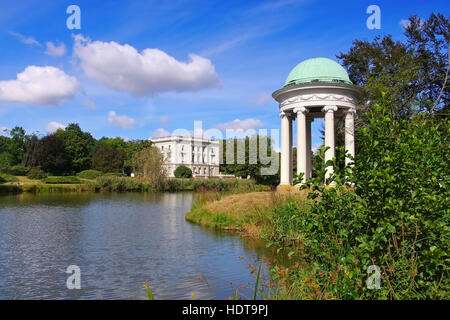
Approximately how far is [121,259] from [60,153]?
208 feet

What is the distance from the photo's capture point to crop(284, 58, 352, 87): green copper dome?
25328 mm

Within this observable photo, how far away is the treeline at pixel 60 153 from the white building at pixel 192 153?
1763 centimetres

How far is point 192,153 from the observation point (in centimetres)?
10931

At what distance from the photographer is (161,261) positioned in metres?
10.4

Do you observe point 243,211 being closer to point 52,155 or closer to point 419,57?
point 419,57

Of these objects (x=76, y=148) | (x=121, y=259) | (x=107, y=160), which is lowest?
(x=121, y=259)

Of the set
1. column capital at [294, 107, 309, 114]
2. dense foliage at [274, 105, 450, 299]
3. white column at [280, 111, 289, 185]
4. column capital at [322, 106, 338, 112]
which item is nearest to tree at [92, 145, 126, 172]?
white column at [280, 111, 289, 185]

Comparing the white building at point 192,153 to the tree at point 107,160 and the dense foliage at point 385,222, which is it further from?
the dense foliage at point 385,222

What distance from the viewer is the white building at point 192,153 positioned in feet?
339

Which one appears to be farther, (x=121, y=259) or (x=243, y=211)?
(x=243, y=211)

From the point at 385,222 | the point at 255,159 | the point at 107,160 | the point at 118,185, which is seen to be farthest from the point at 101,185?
the point at 385,222
